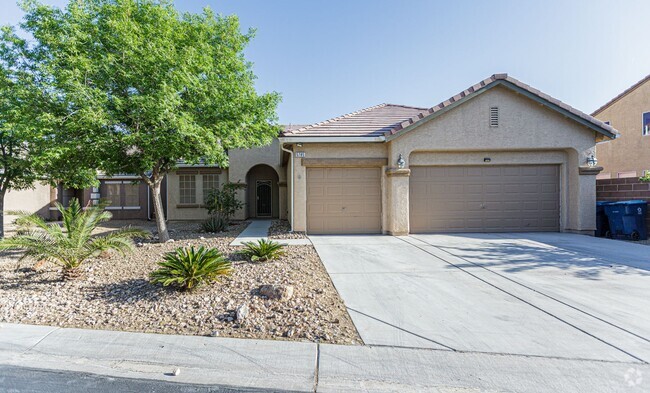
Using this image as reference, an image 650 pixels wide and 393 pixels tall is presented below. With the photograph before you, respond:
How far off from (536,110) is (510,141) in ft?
4.38

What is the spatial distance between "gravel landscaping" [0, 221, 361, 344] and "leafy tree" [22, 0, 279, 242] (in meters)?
3.36

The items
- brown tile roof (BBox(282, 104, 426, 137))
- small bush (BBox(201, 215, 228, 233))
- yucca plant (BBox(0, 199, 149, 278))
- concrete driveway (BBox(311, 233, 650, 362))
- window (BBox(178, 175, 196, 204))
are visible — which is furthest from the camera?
window (BBox(178, 175, 196, 204))

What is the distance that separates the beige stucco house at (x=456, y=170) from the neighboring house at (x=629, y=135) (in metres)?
11.6

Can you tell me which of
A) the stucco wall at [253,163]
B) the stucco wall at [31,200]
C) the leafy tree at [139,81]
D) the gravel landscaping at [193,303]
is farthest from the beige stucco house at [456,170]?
the stucco wall at [31,200]

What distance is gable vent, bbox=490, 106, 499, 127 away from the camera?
10609 mm

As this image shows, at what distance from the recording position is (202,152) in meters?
9.06

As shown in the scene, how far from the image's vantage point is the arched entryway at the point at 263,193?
18406 millimetres

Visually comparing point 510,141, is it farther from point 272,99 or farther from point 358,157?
point 272,99

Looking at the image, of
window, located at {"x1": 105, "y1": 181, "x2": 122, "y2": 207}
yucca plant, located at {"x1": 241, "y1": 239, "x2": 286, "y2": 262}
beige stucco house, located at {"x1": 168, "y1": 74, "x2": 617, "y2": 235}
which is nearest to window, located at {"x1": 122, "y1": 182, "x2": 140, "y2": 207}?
window, located at {"x1": 105, "y1": 181, "x2": 122, "y2": 207}

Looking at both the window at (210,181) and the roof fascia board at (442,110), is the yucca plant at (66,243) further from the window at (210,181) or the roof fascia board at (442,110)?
the window at (210,181)

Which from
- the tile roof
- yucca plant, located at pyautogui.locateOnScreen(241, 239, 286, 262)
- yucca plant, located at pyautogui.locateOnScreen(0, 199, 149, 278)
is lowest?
yucca plant, located at pyautogui.locateOnScreen(241, 239, 286, 262)

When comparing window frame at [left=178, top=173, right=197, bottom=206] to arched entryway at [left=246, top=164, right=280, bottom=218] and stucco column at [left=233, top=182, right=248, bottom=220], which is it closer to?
stucco column at [left=233, top=182, right=248, bottom=220]

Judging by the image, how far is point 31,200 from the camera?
17438mm

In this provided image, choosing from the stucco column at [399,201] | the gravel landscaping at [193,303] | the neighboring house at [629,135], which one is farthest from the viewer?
the neighboring house at [629,135]
